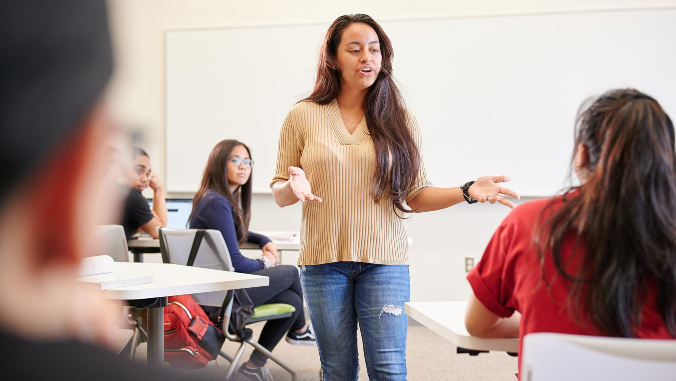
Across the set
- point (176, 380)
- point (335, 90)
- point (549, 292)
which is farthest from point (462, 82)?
point (176, 380)

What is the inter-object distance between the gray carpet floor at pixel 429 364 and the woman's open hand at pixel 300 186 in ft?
6.00

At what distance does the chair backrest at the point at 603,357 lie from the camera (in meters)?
0.79

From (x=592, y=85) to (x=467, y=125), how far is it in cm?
98

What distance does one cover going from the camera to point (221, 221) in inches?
111

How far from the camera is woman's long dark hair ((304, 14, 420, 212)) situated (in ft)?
5.22

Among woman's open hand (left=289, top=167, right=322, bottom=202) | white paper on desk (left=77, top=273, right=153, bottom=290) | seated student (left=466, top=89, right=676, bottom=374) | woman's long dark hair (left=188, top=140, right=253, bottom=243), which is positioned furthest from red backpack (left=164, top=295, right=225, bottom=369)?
seated student (left=466, top=89, right=676, bottom=374)

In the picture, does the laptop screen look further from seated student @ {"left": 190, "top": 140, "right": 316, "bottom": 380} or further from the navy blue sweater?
the navy blue sweater

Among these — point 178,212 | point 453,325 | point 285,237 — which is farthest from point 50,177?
point 178,212

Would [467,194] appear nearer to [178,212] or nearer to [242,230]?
[242,230]

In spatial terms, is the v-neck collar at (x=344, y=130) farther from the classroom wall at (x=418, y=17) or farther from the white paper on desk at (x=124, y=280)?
the classroom wall at (x=418, y=17)

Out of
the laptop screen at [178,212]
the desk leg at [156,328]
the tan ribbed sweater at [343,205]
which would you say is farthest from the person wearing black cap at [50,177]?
the laptop screen at [178,212]

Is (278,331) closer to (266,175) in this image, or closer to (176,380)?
(266,175)

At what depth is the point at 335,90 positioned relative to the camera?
1714mm

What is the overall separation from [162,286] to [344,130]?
27.1 inches
